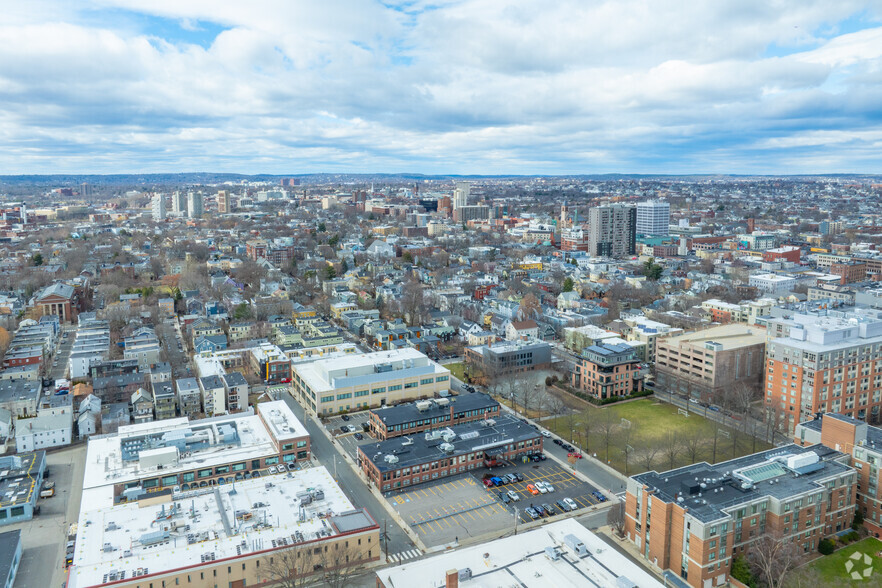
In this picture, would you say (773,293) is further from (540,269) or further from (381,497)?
(381,497)

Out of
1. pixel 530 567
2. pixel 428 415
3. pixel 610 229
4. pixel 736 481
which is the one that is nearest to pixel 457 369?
pixel 428 415

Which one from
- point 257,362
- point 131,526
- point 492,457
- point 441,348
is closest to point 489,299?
point 441,348

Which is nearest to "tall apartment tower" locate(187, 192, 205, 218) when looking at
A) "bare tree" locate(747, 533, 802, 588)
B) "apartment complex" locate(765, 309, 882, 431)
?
"apartment complex" locate(765, 309, 882, 431)

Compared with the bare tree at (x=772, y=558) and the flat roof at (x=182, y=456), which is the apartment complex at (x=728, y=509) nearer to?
the bare tree at (x=772, y=558)

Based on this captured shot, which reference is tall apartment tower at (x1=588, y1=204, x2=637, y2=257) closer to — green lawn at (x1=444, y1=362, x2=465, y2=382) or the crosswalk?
green lawn at (x1=444, y1=362, x2=465, y2=382)

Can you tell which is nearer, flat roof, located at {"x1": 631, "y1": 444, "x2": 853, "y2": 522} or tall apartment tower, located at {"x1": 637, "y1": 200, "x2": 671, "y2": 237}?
flat roof, located at {"x1": 631, "y1": 444, "x2": 853, "y2": 522}

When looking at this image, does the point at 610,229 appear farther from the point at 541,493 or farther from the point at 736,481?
the point at 736,481

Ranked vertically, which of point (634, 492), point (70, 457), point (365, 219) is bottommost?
point (70, 457)
